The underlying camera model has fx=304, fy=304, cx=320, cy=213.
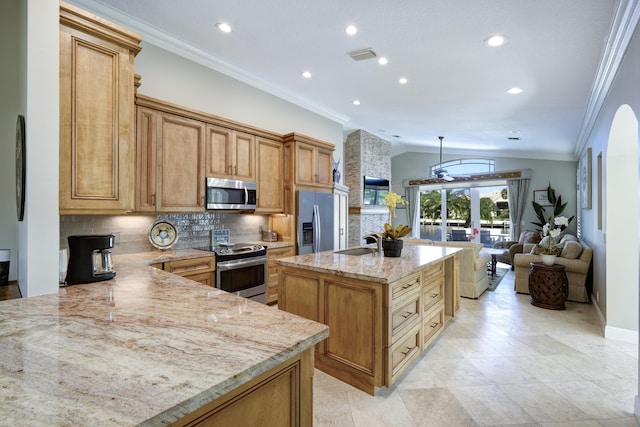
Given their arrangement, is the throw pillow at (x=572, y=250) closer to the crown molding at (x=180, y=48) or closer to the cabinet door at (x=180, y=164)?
the crown molding at (x=180, y=48)

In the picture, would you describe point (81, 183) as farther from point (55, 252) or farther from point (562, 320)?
point (562, 320)

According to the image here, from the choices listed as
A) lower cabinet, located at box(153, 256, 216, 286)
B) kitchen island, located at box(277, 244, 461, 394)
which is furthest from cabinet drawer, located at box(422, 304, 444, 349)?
lower cabinet, located at box(153, 256, 216, 286)

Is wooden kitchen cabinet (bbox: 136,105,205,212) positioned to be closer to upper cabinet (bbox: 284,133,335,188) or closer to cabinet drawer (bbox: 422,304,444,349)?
upper cabinet (bbox: 284,133,335,188)

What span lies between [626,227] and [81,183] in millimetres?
4710

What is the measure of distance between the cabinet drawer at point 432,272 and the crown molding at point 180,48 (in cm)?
341

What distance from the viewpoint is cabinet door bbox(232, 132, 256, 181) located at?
385cm

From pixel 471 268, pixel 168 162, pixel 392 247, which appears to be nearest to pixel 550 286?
pixel 471 268

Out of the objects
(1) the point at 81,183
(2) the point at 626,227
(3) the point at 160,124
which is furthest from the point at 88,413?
(2) the point at 626,227

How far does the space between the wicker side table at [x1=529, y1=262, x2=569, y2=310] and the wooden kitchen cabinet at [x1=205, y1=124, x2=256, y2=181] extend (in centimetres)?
417

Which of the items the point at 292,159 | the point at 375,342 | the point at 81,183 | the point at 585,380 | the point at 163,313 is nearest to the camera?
the point at 163,313

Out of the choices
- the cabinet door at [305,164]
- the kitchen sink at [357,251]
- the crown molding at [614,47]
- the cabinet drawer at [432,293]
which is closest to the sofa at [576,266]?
the crown molding at [614,47]

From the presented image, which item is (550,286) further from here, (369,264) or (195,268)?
(195,268)

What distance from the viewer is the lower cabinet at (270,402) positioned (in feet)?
2.63

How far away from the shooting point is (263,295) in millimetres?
3760
